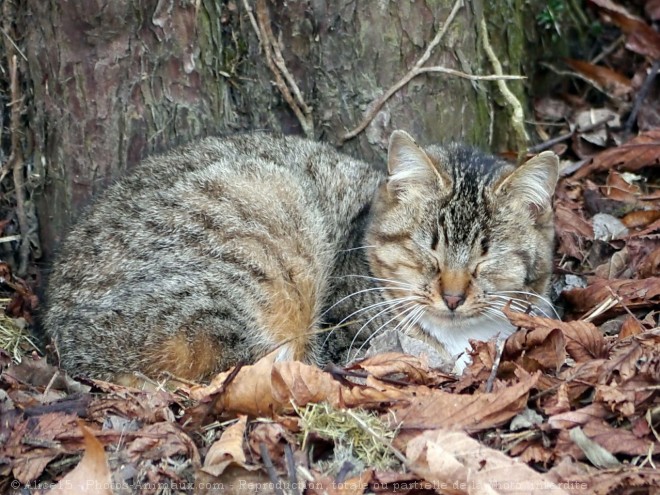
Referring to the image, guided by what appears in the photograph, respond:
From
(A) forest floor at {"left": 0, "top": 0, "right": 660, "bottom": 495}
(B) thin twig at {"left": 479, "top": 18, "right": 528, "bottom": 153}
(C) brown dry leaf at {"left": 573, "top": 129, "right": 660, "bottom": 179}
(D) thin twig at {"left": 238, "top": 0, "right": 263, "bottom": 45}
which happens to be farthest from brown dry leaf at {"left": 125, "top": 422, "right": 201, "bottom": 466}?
(C) brown dry leaf at {"left": 573, "top": 129, "right": 660, "bottom": 179}

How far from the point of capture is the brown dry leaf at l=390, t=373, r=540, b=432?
3.47m

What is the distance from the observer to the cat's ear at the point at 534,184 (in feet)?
14.4

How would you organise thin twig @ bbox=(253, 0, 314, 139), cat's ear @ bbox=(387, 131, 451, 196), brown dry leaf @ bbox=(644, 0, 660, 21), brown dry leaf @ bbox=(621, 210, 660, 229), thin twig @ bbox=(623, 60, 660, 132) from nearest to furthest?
cat's ear @ bbox=(387, 131, 451, 196) → thin twig @ bbox=(253, 0, 314, 139) → brown dry leaf @ bbox=(621, 210, 660, 229) → thin twig @ bbox=(623, 60, 660, 132) → brown dry leaf @ bbox=(644, 0, 660, 21)

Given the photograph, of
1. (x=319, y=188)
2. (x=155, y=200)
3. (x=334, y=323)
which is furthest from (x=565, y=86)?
(x=155, y=200)

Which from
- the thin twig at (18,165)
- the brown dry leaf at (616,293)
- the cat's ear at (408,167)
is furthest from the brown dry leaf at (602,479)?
the thin twig at (18,165)

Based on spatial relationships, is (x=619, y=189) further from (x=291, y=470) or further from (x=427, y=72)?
(x=291, y=470)

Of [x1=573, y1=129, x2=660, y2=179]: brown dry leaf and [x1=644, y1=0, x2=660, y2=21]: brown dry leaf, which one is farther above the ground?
[x1=644, y1=0, x2=660, y2=21]: brown dry leaf

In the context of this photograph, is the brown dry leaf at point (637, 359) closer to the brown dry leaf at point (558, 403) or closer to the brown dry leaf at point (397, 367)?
the brown dry leaf at point (558, 403)

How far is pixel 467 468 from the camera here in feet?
10.4

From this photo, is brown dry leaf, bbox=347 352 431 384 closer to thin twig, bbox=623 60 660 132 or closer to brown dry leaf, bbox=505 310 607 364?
brown dry leaf, bbox=505 310 607 364

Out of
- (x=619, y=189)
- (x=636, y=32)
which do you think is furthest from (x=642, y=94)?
(x=619, y=189)

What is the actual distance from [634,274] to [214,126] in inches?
102

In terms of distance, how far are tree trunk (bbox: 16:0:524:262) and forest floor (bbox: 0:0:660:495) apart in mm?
1351

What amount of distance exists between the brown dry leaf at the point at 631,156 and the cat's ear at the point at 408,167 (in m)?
1.85
